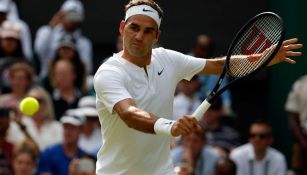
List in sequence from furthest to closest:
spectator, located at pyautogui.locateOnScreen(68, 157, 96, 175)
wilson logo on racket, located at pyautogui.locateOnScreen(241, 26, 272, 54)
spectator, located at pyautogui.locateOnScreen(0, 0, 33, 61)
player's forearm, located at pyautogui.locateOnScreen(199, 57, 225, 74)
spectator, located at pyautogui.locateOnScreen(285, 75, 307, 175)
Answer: spectator, located at pyautogui.locateOnScreen(0, 0, 33, 61), spectator, located at pyautogui.locateOnScreen(285, 75, 307, 175), spectator, located at pyautogui.locateOnScreen(68, 157, 96, 175), player's forearm, located at pyautogui.locateOnScreen(199, 57, 225, 74), wilson logo on racket, located at pyautogui.locateOnScreen(241, 26, 272, 54)

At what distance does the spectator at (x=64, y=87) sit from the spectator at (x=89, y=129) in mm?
301

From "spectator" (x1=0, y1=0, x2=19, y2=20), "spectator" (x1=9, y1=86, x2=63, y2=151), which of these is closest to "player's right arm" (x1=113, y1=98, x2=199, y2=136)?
"spectator" (x1=9, y1=86, x2=63, y2=151)

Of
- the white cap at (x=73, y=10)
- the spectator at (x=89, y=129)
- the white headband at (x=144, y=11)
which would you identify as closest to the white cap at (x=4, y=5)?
the white cap at (x=73, y=10)

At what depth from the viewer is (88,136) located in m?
10.2

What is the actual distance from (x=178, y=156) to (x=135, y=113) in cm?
410

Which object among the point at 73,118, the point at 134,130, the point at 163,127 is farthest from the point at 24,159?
the point at 163,127

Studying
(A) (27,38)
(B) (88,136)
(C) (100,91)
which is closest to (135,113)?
(C) (100,91)

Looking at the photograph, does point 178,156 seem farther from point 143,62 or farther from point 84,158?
point 143,62

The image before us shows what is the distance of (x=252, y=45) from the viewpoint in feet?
21.2

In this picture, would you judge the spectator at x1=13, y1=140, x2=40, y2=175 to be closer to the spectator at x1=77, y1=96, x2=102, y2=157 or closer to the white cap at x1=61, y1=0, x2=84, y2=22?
the spectator at x1=77, y1=96, x2=102, y2=157

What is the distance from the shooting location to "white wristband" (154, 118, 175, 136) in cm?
552

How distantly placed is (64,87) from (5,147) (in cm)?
131

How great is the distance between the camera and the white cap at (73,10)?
11.3 metres

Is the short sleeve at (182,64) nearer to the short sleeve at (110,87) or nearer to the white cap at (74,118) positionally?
the short sleeve at (110,87)
